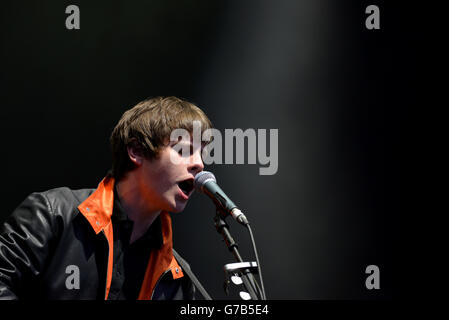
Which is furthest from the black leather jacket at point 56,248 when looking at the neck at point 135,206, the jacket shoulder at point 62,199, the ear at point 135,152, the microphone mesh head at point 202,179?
the microphone mesh head at point 202,179

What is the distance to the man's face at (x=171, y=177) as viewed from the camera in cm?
179

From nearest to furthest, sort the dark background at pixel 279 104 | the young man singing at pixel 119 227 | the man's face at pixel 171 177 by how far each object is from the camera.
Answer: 1. the young man singing at pixel 119 227
2. the man's face at pixel 171 177
3. the dark background at pixel 279 104

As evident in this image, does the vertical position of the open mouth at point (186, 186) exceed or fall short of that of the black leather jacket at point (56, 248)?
it exceeds it

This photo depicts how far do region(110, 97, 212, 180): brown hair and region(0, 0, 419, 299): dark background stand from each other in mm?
→ 250

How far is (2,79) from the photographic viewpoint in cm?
213

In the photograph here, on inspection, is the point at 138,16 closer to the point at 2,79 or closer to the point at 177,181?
the point at 2,79

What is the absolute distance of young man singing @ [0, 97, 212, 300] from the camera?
5.50ft

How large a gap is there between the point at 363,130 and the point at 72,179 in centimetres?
163

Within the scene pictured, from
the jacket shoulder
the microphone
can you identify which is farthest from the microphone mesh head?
the jacket shoulder

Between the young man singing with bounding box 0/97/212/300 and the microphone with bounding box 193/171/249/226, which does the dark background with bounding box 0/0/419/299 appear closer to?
the young man singing with bounding box 0/97/212/300

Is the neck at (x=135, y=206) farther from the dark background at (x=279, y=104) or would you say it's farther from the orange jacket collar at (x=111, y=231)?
the dark background at (x=279, y=104)

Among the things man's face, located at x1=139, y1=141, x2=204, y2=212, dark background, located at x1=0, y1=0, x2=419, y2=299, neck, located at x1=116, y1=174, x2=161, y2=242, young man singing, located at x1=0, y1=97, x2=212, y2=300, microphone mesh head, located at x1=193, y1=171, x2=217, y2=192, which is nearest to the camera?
microphone mesh head, located at x1=193, y1=171, x2=217, y2=192

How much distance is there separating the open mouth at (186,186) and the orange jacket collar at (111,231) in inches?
11.2

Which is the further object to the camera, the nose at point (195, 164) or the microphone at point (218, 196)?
the nose at point (195, 164)
